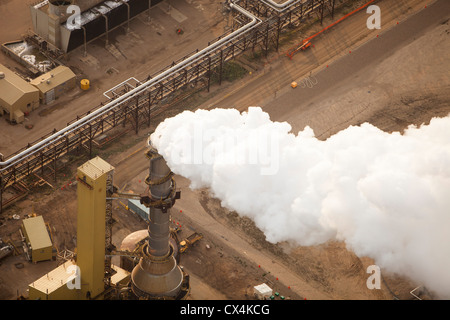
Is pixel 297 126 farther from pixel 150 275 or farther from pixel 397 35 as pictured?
pixel 150 275

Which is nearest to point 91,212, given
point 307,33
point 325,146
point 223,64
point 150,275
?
point 150,275

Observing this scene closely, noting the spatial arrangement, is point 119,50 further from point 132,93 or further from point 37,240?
point 37,240

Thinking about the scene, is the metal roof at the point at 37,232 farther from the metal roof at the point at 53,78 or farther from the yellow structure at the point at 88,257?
the metal roof at the point at 53,78

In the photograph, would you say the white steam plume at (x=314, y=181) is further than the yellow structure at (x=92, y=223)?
No

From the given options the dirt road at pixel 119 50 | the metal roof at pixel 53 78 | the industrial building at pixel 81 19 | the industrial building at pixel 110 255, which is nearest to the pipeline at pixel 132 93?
the dirt road at pixel 119 50

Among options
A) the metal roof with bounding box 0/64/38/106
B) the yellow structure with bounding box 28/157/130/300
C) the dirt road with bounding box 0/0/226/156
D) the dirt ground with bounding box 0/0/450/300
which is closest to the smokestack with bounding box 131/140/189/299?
the yellow structure with bounding box 28/157/130/300

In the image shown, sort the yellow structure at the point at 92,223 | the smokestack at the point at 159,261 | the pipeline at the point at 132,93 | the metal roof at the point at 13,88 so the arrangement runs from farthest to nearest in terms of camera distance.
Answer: the metal roof at the point at 13,88 < the pipeline at the point at 132,93 < the smokestack at the point at 159,261 < the yellow structure at the point at 92,223
